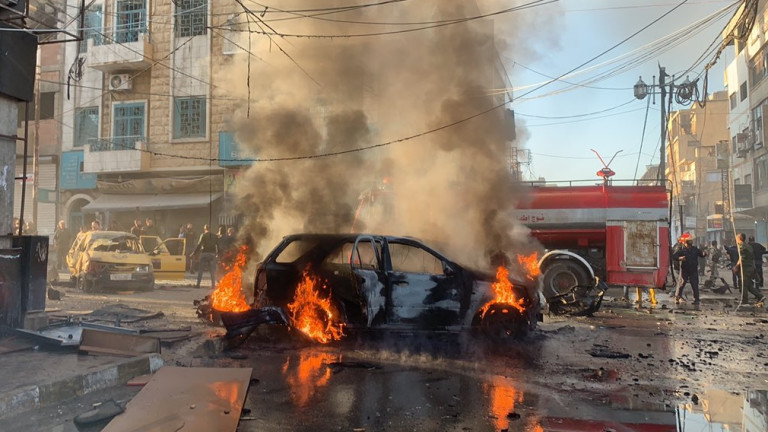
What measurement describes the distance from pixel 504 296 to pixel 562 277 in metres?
5.04

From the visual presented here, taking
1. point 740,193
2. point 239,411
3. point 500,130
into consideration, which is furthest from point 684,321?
point 740,193

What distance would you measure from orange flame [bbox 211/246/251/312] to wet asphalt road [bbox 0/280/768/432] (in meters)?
0.49

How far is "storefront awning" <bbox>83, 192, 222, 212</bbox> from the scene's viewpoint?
19.0m

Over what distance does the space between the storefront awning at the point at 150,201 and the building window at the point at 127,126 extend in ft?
7.12

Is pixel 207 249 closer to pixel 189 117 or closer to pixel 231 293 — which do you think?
pixel 231 293

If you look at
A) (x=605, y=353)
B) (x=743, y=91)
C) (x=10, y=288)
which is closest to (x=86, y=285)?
(x=10, y=288)

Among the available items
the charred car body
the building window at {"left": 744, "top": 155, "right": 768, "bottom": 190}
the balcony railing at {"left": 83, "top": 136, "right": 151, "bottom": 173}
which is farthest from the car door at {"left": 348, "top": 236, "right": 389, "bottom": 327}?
the building window at {"left": 744, "top": 155, "right": 768, "bottom": 190}

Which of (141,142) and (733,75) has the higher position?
(733,75)

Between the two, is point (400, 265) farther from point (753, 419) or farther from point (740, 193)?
point (740, 193)

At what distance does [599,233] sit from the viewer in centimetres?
1180

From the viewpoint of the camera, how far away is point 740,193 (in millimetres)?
31406

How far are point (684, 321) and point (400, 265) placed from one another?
6158 mm

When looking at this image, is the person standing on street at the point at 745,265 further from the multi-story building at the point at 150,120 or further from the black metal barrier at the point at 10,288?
the multi-story building at the point at 150,120

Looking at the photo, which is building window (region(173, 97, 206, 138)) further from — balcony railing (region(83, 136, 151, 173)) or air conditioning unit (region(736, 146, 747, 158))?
air conditioning unit (region(736, 146, 747, 158))
